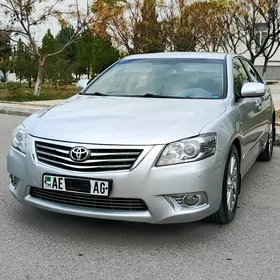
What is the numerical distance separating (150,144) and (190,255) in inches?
33.1

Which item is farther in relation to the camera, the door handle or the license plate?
the door handle

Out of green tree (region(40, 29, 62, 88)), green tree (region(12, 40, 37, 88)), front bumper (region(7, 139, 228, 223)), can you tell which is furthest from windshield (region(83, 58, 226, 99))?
green tree (region(12, 40, 37, 88))

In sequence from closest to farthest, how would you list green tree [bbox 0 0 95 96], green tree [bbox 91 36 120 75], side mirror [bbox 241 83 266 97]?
side mirror [bbox 241 83 266 97] < green tree [bbox 0 0 95 96] < green tree [bbox 91 36 120 75]

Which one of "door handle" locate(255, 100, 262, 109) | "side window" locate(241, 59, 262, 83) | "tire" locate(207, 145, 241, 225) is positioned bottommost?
"tire" locate(207, 145, 241, 225)

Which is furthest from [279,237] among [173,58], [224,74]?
[173,58]

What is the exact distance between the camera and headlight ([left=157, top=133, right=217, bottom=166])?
3178mm

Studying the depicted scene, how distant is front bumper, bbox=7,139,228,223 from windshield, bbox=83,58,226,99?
1.17 metres

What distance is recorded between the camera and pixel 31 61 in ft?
74.9

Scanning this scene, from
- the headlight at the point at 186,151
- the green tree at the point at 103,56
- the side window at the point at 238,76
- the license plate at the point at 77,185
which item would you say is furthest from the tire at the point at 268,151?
the green tree at the point at 103,56

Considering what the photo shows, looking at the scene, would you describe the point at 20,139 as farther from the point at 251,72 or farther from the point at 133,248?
the point at 251,72

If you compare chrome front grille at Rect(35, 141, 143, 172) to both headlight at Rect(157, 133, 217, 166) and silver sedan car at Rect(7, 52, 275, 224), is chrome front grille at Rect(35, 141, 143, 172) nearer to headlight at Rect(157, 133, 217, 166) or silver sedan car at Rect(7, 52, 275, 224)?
silver sedan car at Rect(7, 52, 275, 224)

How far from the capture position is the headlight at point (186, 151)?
3178mm

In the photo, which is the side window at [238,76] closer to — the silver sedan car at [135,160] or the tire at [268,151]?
the silver sedan car at [135,160]

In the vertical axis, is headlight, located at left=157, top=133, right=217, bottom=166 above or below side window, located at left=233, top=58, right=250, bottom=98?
below
